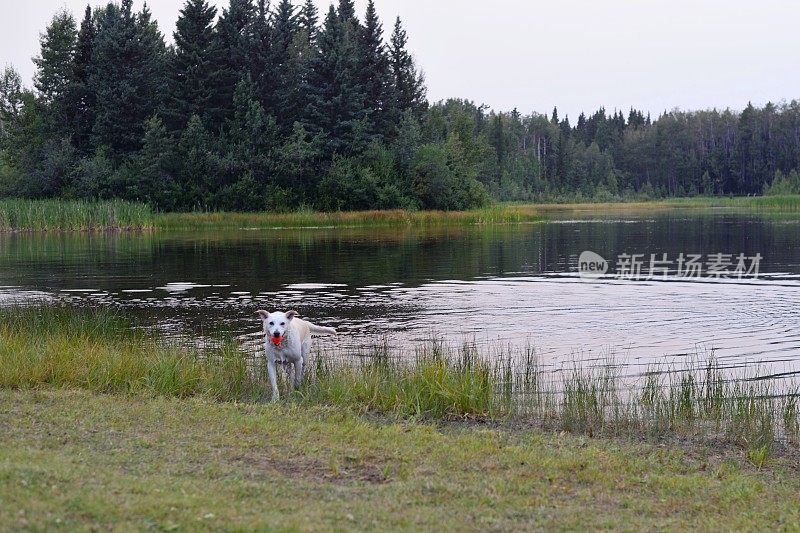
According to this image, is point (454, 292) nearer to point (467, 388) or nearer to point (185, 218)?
point (467, 388)

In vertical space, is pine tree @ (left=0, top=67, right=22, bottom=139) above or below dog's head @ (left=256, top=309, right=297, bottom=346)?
above

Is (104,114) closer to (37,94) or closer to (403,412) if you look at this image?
(37,94)

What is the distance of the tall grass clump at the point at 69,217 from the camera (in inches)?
2464

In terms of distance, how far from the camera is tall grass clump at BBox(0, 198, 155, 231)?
62594 millimetres

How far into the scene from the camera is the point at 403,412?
1195cm

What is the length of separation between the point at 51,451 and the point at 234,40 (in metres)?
85.5

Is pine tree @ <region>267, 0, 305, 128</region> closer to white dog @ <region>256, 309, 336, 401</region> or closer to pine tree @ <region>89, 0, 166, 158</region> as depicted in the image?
pine tree @ <region>89, 0, 166, 158</region>

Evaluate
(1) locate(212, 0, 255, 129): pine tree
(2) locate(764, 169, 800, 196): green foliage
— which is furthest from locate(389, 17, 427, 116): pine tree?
(2) locate(764, 169, 800, 196): green foliage

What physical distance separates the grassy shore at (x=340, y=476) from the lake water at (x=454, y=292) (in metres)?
6.88

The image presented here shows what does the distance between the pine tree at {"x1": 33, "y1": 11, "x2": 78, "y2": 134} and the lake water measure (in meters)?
40.7

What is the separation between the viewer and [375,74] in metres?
93.8

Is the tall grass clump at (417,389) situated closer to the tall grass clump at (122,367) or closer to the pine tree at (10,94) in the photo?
the tall grass clump at (122,367)

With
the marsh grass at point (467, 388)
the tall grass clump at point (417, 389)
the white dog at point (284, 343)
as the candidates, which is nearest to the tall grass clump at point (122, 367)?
the marsh grass at point (467, 388)

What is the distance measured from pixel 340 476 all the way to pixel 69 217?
60.6 metres
